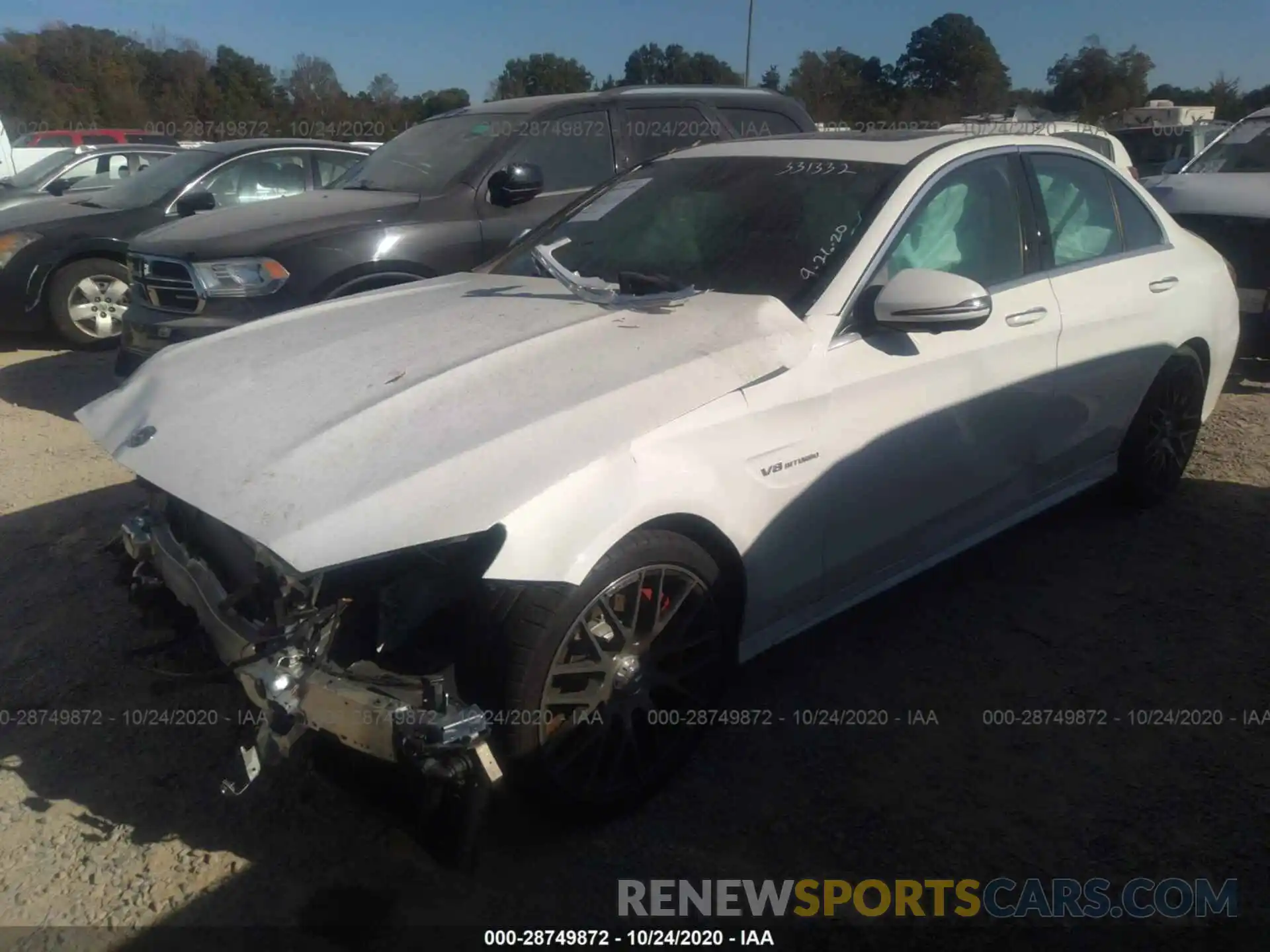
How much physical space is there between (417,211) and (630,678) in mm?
3956

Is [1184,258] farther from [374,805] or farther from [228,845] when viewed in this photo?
[228,845]

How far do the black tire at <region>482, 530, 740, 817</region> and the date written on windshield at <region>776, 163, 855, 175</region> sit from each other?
156 centimetres

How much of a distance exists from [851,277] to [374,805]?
6.50 ft

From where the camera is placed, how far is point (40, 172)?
11898mm

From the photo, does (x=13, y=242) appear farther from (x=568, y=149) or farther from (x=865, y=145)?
(x=865, y=145)

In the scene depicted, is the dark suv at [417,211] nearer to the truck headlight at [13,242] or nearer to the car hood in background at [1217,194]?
the truck headlight at [13,242]

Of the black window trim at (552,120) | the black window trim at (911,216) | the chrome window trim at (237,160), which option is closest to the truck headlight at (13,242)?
the chrome window trim at (237,160)

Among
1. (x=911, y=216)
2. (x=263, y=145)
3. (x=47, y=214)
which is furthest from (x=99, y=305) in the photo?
(x=911, y=216)

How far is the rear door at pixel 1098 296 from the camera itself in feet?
12.7

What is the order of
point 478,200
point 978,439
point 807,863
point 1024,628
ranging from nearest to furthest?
1. point 807,863
2. point 978,439
3. point 1024,628
4. point 478,200

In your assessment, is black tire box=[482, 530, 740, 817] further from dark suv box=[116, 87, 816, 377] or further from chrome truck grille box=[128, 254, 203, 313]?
chrome truck grille box=[128, 254, 203, 313]

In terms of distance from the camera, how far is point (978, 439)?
3.51m

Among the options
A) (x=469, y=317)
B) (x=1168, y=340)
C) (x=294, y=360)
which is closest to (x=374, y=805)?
(x=294, y=360)

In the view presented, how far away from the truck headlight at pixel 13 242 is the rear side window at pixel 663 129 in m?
4.79
